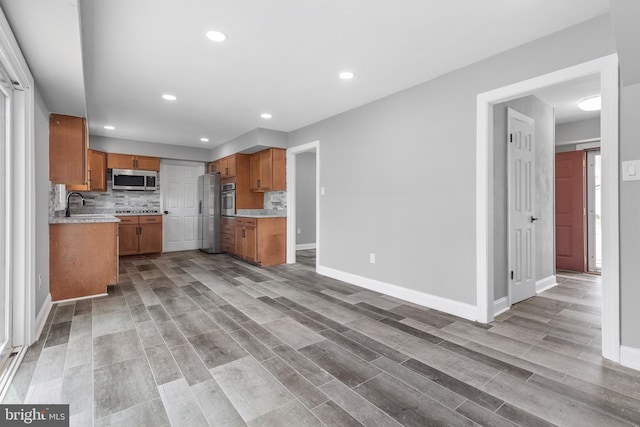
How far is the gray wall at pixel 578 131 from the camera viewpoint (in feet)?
15.5

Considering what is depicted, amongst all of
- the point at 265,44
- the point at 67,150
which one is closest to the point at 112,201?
the point at 67,150

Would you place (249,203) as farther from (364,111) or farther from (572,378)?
(572,378)

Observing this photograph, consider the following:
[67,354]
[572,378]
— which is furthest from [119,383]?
[572,378]

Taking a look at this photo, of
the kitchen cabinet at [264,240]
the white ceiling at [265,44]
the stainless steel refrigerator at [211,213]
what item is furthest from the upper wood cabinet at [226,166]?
the white ceiling at [265,44]

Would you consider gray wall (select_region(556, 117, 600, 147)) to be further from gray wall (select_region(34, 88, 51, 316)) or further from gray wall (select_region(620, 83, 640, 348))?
gray wall (select_region(34, 88, 51, 316))

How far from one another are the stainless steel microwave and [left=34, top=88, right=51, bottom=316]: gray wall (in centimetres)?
324

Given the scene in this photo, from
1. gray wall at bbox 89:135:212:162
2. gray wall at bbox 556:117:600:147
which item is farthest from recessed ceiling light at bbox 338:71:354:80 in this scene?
gray wall at bbox 89:135:212:162

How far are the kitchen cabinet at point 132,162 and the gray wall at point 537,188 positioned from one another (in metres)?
6.50

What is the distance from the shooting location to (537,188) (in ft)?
12.2

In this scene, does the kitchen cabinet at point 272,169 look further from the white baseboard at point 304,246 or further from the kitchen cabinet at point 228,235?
the white baseboard at point 304,246

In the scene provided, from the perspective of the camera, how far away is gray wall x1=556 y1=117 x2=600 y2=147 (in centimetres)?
474

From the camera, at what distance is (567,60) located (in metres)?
2.29

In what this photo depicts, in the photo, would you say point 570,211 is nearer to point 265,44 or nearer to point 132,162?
point 265,44

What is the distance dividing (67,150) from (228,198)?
3239mm
